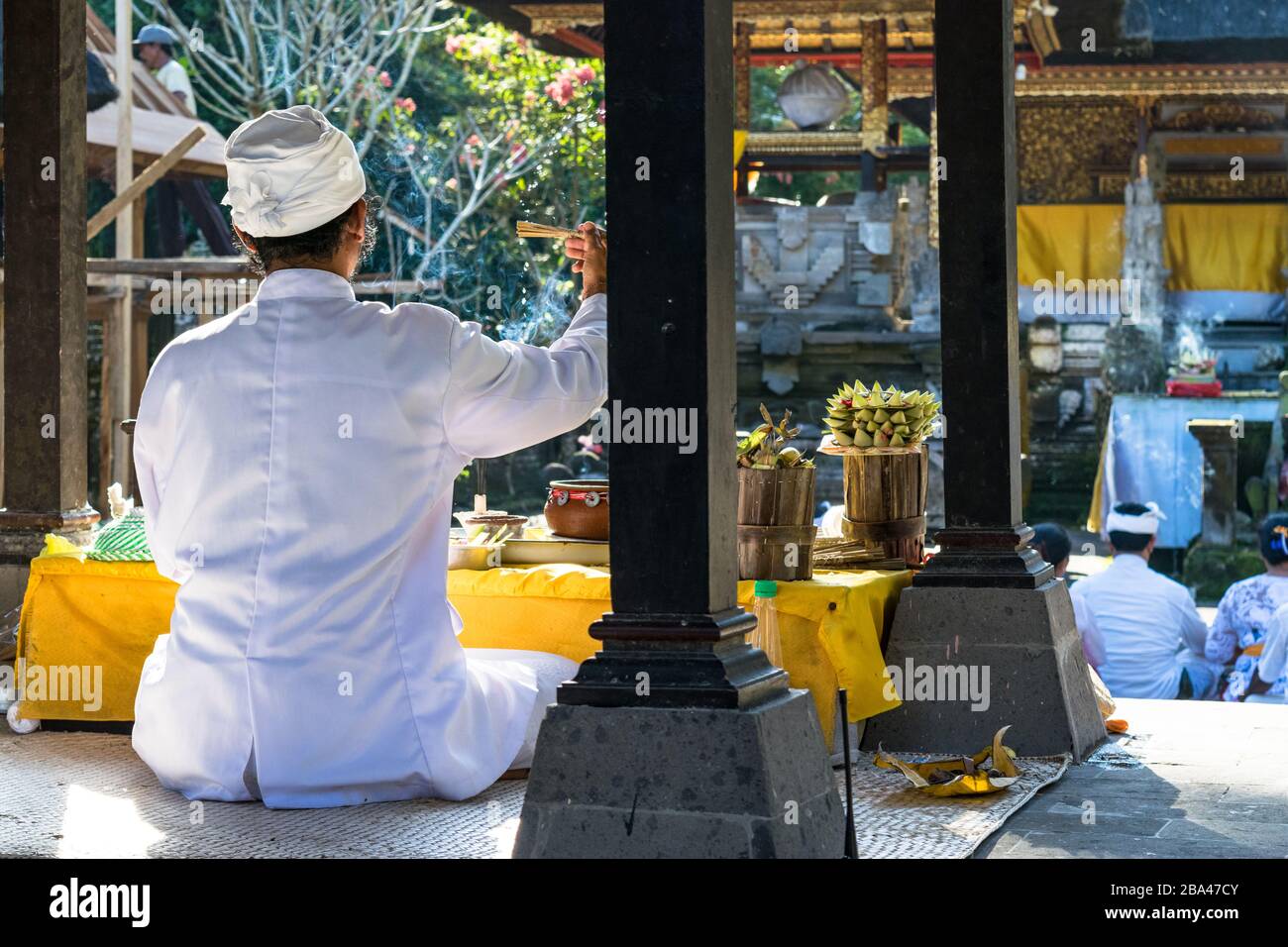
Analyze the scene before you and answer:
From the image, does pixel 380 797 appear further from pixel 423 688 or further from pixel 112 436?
pixel 112 436

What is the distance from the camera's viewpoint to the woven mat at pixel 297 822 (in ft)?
12.6

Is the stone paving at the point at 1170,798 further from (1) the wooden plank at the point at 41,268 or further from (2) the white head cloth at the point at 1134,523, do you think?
(1) the wooden plank at the point at 41,268

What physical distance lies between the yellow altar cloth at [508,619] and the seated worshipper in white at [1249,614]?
117 inches

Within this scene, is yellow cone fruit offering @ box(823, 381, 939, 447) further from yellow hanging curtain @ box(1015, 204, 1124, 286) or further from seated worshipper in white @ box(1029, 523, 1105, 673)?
yellow hanging curtain @ box(1015, 204, 1124, 286)

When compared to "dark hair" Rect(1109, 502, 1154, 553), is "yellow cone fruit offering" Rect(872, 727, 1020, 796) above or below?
below

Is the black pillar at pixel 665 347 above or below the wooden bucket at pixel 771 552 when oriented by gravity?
above

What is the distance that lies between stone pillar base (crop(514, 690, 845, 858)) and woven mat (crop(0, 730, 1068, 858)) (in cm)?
30

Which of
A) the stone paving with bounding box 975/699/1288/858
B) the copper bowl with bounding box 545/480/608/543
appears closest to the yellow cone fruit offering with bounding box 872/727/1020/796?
the stone paving with bounding box 975/699/1288/858

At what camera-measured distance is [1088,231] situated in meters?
17.9

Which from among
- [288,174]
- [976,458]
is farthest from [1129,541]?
[288,174]

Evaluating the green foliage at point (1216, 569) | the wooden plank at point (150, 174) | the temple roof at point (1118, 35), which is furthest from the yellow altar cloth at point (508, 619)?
the temple roof at point (1118, 35)

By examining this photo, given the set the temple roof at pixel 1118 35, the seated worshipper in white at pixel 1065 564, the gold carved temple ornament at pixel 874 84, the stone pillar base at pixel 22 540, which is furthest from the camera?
the temple roof at pixel 1118 35

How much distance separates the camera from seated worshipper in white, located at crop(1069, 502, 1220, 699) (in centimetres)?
773
